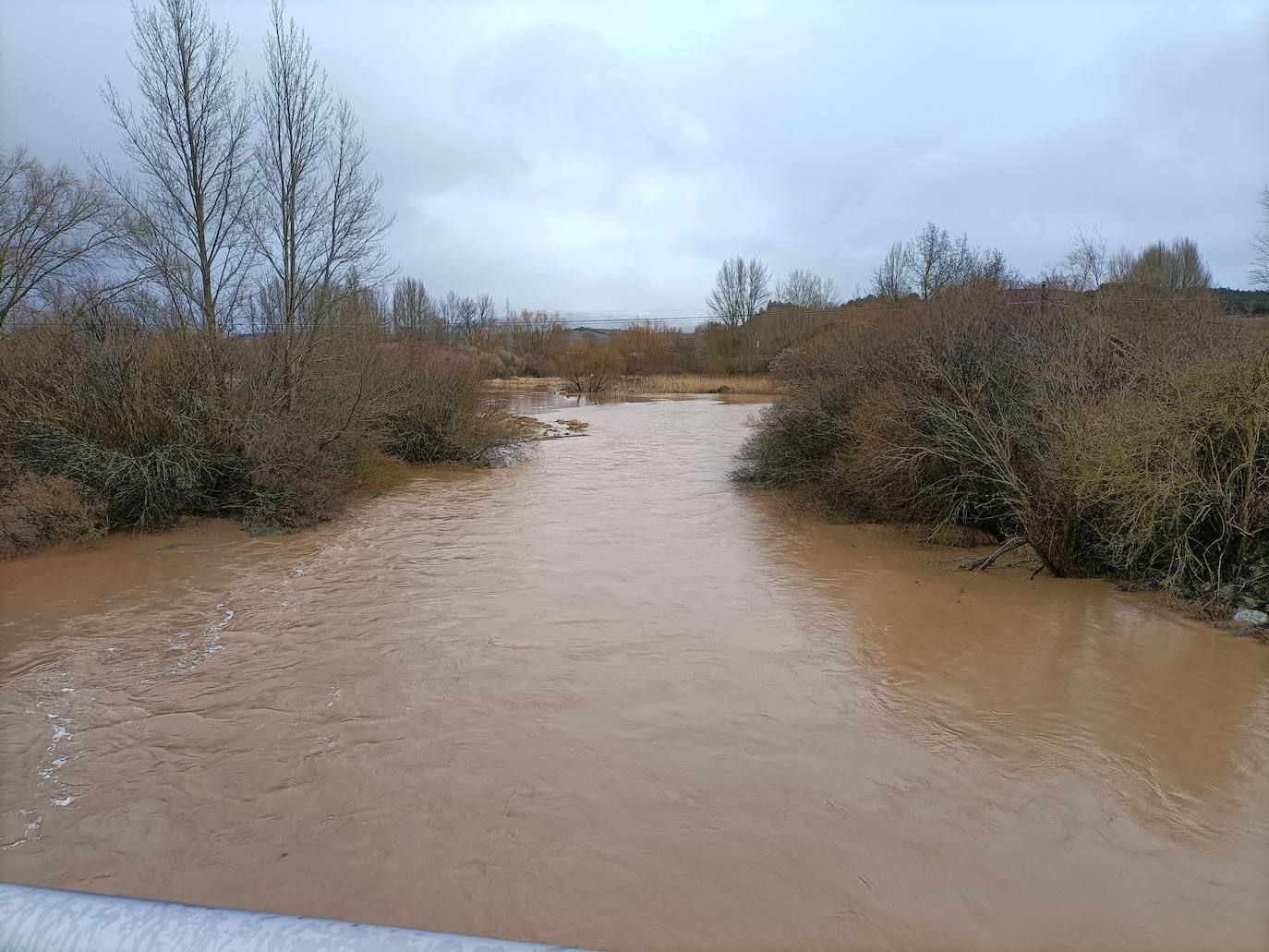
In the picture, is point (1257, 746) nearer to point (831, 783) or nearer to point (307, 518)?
point (831, 783)

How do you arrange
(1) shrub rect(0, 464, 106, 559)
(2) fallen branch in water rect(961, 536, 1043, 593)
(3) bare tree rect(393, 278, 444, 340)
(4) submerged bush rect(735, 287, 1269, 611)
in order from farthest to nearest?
(3) bare tree rect(393, 278, 444, 340)
(1) shrub rect(0, 464, 106, 559)
(2) fallen branch in water rect(961, 536, 1043, 593)
(4) submerged bush rect(735, 287, 1269, 611)

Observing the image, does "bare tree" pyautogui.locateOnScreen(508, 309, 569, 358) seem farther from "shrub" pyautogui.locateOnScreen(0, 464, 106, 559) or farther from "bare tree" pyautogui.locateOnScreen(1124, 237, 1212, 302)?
"shrub" pyautogui.locateOnScreen(0, 464, 106, 559)

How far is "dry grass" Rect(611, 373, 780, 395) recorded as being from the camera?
5188 centimetres

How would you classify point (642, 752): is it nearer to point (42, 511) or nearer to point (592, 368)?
point (42, 511)

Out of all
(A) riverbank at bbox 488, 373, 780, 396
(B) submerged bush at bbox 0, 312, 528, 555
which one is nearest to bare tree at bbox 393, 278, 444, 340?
(A) riverbank at bbox 488, 373, 780, 396

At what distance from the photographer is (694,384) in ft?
181

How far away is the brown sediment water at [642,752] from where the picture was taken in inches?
158

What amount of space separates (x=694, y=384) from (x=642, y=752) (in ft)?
166

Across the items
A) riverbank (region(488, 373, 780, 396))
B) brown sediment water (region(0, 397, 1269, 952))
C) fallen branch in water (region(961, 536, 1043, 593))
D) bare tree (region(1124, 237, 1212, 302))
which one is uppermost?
bare tree (region(1124, 237, 1212, 302))

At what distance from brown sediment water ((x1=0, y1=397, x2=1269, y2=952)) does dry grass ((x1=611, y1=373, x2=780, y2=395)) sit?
4232cm

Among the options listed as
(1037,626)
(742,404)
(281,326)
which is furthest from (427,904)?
(742,404)

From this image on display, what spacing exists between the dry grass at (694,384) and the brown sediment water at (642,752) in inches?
1666

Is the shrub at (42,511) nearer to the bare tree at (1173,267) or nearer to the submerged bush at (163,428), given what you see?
the submerged bush at (163,428)

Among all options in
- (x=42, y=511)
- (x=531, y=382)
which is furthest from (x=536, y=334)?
(x=42, y=511)
